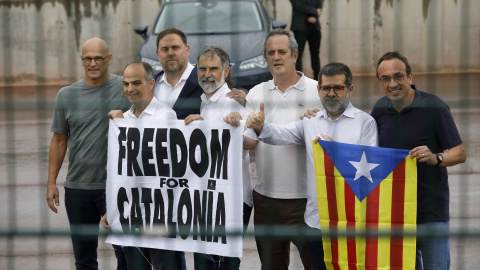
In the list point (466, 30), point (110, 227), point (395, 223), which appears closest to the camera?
point (466, 30)

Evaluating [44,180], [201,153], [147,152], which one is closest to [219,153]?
[201,153]

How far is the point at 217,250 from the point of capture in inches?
136

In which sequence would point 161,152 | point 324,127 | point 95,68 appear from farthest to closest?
point 95,68 < point 324,127 < point 161,152

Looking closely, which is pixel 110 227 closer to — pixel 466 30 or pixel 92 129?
pixel 92 129

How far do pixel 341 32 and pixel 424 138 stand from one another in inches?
36.3

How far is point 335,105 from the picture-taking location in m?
3.63

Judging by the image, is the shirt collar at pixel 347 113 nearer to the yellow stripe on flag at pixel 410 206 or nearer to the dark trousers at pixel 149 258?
the yellow stripe on flag at pixel 410 206

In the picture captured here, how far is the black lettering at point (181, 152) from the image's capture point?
3.58m

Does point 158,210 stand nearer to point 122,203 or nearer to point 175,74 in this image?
point 122,203

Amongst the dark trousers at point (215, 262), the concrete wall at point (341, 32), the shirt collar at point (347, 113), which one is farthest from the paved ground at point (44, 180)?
the dark trousers at point (215, 262)

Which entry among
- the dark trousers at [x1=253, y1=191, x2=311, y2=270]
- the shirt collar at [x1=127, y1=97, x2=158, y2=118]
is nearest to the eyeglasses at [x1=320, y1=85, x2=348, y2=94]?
the dark trousers at [x1=253, y1=191, x2=311, y2=270]

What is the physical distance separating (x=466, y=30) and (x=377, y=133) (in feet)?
3.33

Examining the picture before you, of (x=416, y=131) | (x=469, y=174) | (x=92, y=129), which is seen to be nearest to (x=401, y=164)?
(x=416, y=131)

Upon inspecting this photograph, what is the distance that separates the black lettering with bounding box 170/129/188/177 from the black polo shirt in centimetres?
84
